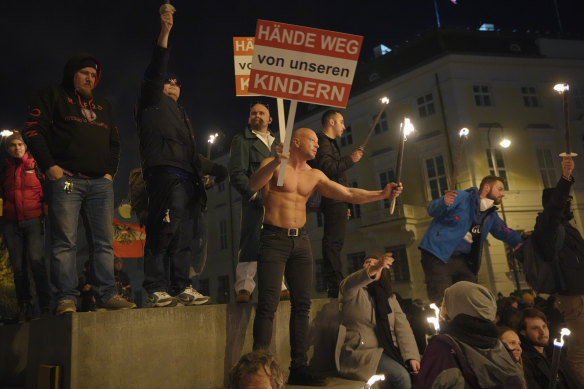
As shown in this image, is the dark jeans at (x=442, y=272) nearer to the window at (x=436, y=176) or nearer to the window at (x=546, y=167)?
the window at (x=436, y=176)

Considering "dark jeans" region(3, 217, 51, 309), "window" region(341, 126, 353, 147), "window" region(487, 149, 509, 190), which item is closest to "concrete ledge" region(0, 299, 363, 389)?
"dark jeans" region(3, 217, 51, 309)

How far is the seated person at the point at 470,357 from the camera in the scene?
2.80 metres

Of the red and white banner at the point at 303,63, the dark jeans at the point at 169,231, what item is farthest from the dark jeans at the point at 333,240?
the red and white banner at the point at 303,63

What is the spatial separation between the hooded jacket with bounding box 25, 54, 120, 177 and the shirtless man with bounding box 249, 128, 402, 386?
4.71 ft

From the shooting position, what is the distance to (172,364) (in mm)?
4031

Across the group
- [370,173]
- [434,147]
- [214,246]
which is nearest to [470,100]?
[434,147]

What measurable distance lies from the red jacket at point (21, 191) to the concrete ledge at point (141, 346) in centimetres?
128

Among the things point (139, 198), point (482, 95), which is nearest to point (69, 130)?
point (139, 198)

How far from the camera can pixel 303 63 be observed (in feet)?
14.3

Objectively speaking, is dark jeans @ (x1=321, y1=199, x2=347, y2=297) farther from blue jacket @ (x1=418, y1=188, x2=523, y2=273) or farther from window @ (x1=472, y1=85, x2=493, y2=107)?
window @ (x1=472, y1=85, x2=493, y2=107)

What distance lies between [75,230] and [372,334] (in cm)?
302

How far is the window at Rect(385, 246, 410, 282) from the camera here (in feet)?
81.5

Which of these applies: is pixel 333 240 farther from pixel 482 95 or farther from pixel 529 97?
pixel 529 97

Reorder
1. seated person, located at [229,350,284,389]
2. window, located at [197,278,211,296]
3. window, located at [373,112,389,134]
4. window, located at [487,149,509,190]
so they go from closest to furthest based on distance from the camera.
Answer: seated person, located at [229,350,284,389] < window, located at [487,149,509,190] < window, located at [373,112,389,134] < window, located at [197,278,211,296]
